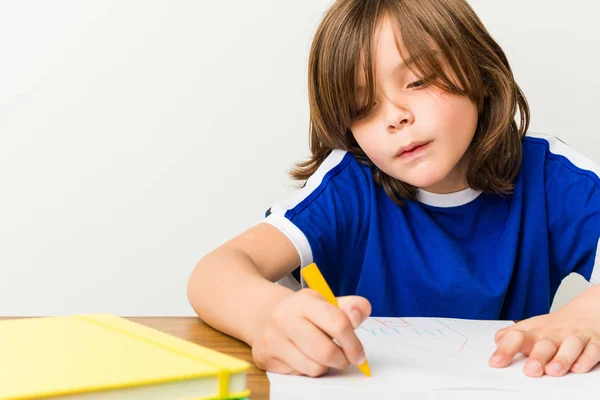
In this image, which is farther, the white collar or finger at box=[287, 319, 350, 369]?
the white collar

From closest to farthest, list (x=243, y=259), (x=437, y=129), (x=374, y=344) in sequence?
(x=374, y=344)
(x=243, y=259)
(x=437, y=129)

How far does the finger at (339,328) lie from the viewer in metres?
0.48

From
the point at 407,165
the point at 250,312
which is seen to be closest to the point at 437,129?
the point at 407,165

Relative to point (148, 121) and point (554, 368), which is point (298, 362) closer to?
point (554, 368)

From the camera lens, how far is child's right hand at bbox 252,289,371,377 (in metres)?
0.48

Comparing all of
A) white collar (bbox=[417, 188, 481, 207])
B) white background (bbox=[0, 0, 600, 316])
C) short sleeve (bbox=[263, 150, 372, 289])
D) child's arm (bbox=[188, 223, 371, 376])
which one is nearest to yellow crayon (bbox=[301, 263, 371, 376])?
child's arm (bbox=[188, 223, 371, 376])

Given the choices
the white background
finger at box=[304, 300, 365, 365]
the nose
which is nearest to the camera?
finger at box=[304, 300, 365, 365]

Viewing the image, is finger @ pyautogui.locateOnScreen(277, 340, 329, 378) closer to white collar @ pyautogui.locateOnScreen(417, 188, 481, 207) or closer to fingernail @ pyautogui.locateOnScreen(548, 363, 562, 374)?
fingernail @ pyautogui.locateOnScreen(548, 363, 562, 374)

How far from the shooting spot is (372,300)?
98cm

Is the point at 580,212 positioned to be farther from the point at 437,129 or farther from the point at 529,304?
the point at 437,129

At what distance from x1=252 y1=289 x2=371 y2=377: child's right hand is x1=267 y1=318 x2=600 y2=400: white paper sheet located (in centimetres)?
1

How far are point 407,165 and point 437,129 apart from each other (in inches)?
2.2

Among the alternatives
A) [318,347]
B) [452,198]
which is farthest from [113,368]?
[452,198]

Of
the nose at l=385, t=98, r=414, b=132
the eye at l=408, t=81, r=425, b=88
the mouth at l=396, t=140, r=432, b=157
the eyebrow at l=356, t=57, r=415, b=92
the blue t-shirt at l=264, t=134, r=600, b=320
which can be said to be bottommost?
the blue t-shirt at l=264, t=134, r=600, b=320
